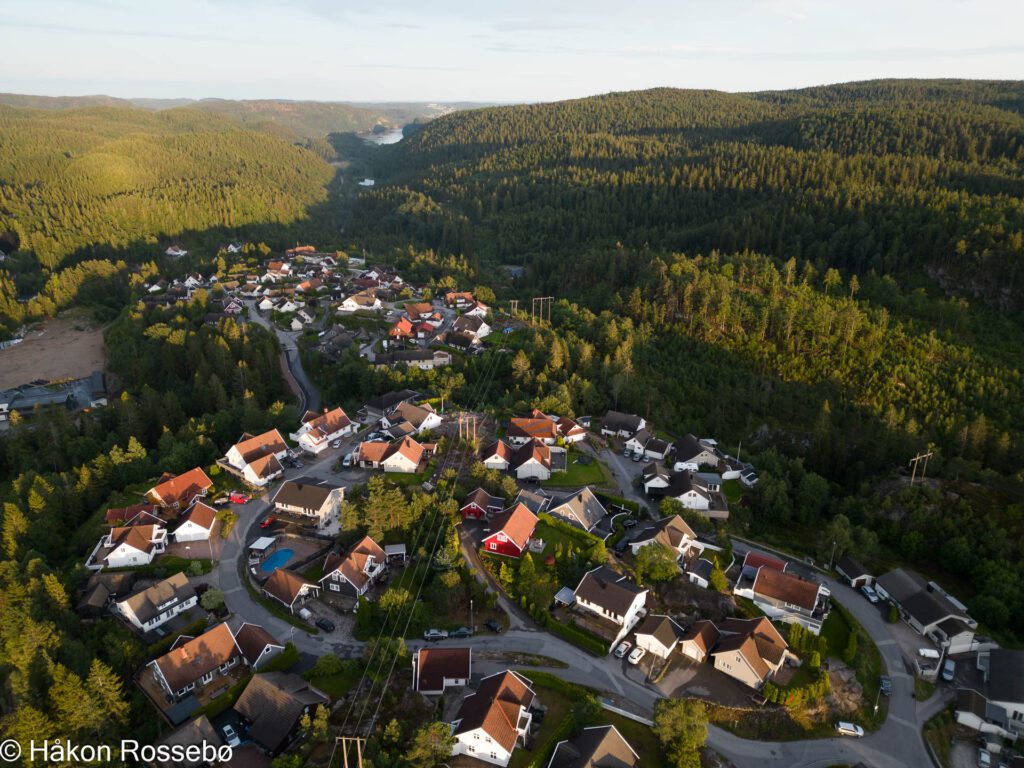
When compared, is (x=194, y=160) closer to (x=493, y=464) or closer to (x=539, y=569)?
(x=493, y=464)

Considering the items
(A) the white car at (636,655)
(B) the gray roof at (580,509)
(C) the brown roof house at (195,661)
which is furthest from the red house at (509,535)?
(C) the brown roof house at (195,661)

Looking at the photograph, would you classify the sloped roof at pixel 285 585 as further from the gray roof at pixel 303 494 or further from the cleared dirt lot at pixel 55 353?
the cleared dirt lot at pixel 55 353

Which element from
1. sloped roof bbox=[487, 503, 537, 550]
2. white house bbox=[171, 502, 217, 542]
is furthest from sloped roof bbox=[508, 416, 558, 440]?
white house bbox=[171, 502, 217, 542]

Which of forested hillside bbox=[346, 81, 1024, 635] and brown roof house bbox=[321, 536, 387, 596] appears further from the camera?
forested hillside bbox=[346, 81, 1024, 635]

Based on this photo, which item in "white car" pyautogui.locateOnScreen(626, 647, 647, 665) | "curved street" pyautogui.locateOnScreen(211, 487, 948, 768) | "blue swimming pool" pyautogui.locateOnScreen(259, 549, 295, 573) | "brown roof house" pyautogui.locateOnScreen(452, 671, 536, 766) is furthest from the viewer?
"blue swimming pool" pyautogui.locateOnScreen(259, 549, 295, 573)

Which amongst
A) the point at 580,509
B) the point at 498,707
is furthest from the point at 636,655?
the point at 580,509

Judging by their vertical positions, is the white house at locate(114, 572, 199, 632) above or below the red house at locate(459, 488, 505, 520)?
below

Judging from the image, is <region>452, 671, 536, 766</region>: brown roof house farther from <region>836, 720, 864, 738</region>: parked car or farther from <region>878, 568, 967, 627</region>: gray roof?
<region>878, 568, 967, 627</region>: gray roof

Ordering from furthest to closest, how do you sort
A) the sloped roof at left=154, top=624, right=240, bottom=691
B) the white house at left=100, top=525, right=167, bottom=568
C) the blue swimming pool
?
1. the blue swimming pool
2. the white house at left=100, top=525, right=167, bottom=568
3. the sloped roof at left=154, top=624, right=240, bottom=691
